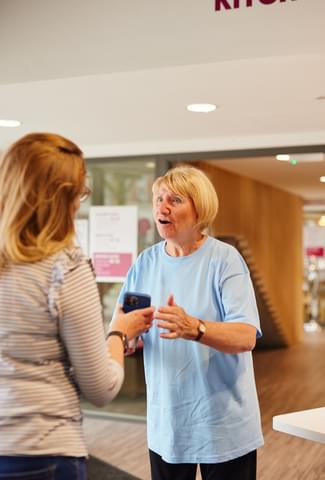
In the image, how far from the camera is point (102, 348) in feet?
4.25

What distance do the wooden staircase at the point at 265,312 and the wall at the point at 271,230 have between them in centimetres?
19

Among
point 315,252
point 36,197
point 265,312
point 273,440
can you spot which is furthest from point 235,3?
point 315,252

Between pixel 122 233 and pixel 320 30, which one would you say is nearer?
pixel 320 30

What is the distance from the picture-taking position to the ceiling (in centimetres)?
280

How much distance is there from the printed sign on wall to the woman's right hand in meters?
3.43

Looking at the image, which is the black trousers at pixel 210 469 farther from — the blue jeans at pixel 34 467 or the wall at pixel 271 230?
the wall at pixel 271 230

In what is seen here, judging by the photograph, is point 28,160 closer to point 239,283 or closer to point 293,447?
point 239,283

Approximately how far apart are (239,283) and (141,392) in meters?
3.42

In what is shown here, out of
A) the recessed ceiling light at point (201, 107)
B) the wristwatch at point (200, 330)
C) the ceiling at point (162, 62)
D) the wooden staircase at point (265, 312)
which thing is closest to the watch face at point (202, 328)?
the wristwatch at point (200, 330)

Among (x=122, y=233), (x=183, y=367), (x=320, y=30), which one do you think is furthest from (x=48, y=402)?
(x=122, y=233)

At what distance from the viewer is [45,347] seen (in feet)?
4.19

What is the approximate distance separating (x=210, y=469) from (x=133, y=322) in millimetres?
555

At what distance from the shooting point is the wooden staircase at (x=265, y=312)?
28.9 ft

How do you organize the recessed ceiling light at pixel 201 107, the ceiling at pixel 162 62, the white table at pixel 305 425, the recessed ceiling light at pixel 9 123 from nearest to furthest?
the white table at pixel 305 425 → the ceiling at pixel 162 62 → the recessed ceiling light at pixel 201 107 → the recessed ceiling light at pixel 9 123
